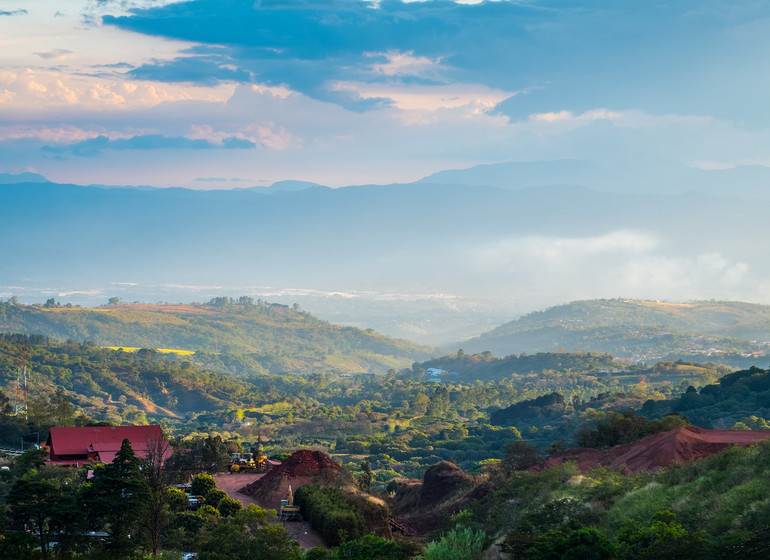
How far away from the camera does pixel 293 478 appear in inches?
1599

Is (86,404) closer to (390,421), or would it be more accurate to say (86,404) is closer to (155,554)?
(390,421)

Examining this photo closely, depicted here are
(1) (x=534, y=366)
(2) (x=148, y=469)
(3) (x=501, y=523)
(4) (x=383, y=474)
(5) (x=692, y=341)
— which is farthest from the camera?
(5) (x=692, y=341)

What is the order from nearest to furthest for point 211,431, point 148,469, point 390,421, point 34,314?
point 148,469, point 211,431, point 390,421, point 34,314

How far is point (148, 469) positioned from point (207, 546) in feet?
17.3

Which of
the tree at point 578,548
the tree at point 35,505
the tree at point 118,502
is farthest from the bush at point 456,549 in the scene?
the tree at point 35,505

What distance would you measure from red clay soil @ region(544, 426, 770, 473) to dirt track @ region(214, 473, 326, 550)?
11.5 metres

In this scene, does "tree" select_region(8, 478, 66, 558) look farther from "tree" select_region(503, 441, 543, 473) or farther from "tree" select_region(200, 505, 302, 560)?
"tree" select_region(503, 441, 543, 473)

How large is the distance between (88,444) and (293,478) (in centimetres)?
1156

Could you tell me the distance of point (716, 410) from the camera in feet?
234

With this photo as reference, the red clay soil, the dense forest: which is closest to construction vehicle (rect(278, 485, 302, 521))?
the dense forest

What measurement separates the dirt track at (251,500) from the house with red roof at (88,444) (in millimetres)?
3427

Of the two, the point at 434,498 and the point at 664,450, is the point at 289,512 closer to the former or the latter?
the point at 434,498

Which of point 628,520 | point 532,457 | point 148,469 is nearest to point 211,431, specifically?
point 532,457

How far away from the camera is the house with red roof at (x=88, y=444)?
144ft
